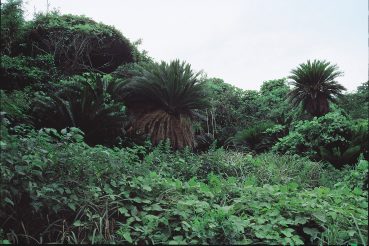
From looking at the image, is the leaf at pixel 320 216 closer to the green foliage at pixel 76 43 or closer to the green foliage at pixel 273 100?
the green foliage at pixel 76 43

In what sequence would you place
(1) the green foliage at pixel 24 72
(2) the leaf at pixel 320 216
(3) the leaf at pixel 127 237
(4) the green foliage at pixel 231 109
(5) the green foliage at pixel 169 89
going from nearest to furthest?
(3) the leaf at pixel 127 237
(2) the leaf at pixel 320 216
(1) the green foliage at pixel 24 72
(5) the green foliage at pixel 169 89
(4) the green foliage at pixel 231 109

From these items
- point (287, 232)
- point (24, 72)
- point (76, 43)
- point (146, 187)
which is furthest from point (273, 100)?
point (287, 232)

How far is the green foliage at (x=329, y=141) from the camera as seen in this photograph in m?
7.33

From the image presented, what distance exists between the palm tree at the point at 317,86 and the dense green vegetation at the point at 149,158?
34 millimetres

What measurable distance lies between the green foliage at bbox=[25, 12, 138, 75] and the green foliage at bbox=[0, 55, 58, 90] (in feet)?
5.19

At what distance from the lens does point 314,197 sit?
3.49 m

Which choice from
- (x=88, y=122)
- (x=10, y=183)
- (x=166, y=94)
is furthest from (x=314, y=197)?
(x=166, y=94)

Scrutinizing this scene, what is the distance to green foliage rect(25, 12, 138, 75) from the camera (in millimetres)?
11766

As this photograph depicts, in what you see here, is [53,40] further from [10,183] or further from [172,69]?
[10,183]

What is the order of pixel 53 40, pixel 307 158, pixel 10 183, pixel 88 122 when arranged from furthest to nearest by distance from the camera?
1. pixel 53 40
2. pixel 307 158
3. pixel 88 122
4. pixel 10 183

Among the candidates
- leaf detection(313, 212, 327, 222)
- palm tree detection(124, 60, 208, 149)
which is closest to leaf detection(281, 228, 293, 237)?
leaf detection(313, 212, 327, 222)

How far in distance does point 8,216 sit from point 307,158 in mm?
6243

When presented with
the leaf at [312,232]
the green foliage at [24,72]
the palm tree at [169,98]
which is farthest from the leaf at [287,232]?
the green foliage at [24,72]

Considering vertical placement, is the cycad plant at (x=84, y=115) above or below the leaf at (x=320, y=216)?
above
